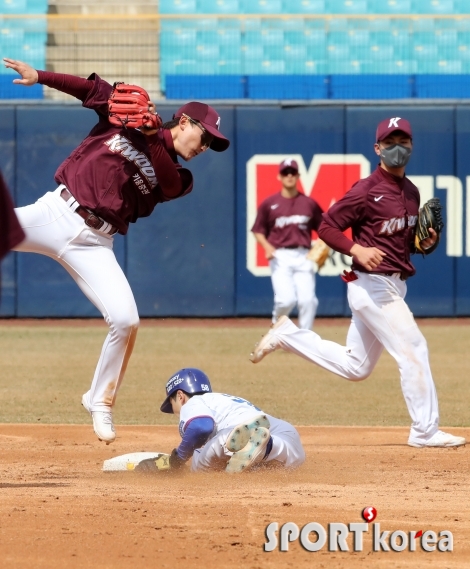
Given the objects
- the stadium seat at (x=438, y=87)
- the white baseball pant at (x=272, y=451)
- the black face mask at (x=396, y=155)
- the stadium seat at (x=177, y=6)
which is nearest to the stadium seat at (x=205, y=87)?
the stadium seat at (x=438, y=87)

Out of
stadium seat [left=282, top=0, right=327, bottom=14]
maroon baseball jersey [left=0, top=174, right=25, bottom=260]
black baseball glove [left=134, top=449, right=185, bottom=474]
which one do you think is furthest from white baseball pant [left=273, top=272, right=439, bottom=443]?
stadium seat [left=282, top=0, right=327, bottom=14]

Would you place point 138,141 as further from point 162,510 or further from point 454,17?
point 454,17

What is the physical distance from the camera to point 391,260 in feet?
22.0

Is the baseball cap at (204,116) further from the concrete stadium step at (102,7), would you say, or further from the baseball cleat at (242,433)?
the concrete stadium step at (102,7)

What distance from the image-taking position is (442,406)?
8.76 meters

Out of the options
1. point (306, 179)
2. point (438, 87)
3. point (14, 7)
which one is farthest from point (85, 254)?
point (14, 7)

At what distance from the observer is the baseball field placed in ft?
13.7

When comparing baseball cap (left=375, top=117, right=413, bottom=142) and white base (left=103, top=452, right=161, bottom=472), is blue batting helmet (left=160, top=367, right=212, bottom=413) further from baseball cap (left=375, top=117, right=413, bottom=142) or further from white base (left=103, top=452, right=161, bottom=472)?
baseball cap (left=375, top=117, right=413, bottom=142)

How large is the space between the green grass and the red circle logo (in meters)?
3.24

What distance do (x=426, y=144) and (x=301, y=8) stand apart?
450cm

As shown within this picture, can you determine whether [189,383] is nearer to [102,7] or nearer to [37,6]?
[102,7]

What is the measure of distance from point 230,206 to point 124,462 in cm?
912

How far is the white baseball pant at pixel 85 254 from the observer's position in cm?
568

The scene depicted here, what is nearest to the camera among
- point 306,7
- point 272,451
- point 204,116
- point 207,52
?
point 204,116
